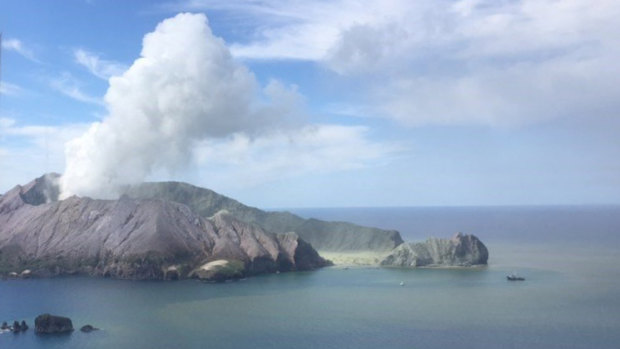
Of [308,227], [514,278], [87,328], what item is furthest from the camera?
[308,227]

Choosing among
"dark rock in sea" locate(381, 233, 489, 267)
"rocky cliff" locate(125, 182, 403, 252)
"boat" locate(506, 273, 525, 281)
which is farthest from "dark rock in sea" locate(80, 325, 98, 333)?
"rocky cliff" locate(125, 182, 403, 252)

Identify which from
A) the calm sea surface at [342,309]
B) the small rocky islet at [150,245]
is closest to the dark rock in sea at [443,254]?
the small rocky islet at [150,245]

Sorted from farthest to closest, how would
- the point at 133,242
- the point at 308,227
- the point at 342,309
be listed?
the point at 308,227
the point at 133,242
the point at 342,309

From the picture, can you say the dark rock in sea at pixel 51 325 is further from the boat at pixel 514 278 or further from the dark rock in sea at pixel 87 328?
the boat at pixel 514 278

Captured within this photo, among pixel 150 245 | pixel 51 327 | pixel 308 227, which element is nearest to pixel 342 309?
pixel 51 327

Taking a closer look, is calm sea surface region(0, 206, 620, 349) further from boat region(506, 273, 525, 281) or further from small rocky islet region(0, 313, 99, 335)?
boat region(506, 273, 525, 281)

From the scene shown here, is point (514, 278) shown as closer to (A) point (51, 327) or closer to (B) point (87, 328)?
(B) point (87, 328)
